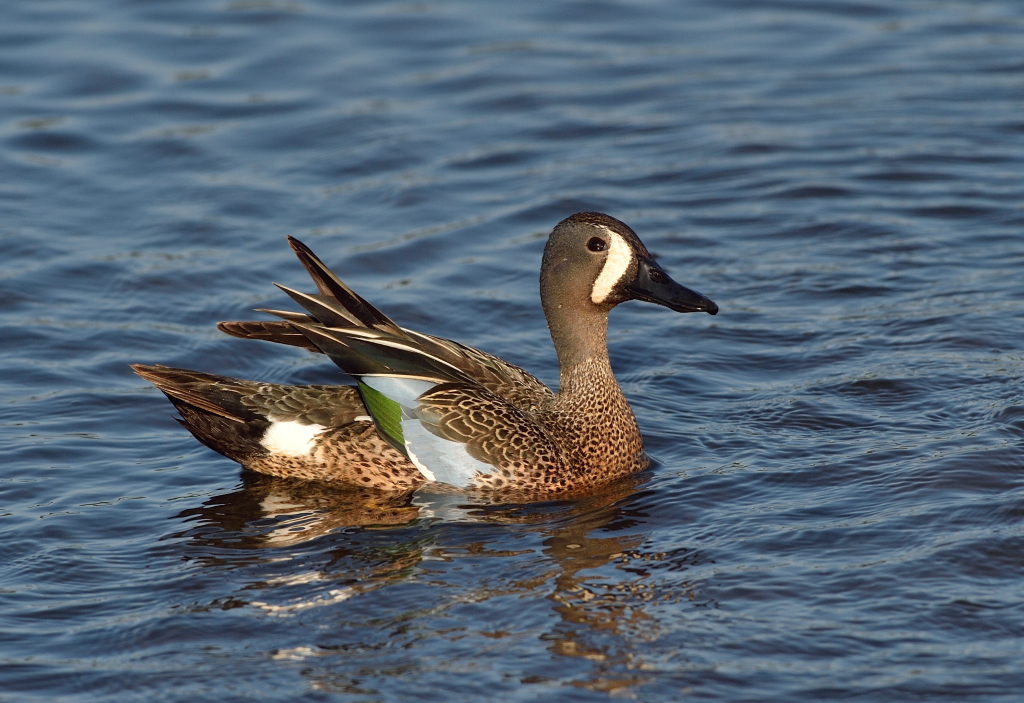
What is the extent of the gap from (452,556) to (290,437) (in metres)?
1.40

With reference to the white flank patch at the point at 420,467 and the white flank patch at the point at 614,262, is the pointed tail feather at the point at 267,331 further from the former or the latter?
the white flank patch at the point at 614,262

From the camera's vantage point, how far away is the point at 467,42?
1495 cm

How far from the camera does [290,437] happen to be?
25.0 feet

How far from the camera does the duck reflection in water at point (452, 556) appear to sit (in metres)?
5.99

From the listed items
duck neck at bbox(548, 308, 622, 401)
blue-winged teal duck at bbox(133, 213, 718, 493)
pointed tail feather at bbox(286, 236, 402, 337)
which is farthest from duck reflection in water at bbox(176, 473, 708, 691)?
pointed tail feather at bbox(286, 236, 402, 337)

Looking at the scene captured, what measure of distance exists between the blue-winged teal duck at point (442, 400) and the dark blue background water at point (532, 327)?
26 centimetres

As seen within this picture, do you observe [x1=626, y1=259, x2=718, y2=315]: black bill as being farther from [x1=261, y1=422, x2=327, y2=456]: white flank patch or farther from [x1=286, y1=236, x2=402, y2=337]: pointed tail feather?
[x1=261, y1=422, x2=327, y2=456]: white flank patch

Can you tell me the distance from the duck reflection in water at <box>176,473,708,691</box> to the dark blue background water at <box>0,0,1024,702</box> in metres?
0.03

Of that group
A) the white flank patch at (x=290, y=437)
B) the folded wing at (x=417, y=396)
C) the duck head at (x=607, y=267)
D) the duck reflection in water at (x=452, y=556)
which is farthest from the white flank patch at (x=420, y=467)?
the duck head at (x=607, y=267)

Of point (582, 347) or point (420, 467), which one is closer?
point (420, 467)

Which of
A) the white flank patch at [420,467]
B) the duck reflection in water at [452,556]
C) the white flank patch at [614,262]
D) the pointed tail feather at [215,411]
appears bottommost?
the duck reflection in water at [452,556]

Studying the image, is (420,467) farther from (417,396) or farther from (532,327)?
(532,327)

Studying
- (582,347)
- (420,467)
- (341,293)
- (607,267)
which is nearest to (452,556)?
(420,467)

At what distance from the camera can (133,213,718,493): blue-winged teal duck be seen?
24.2 feet
